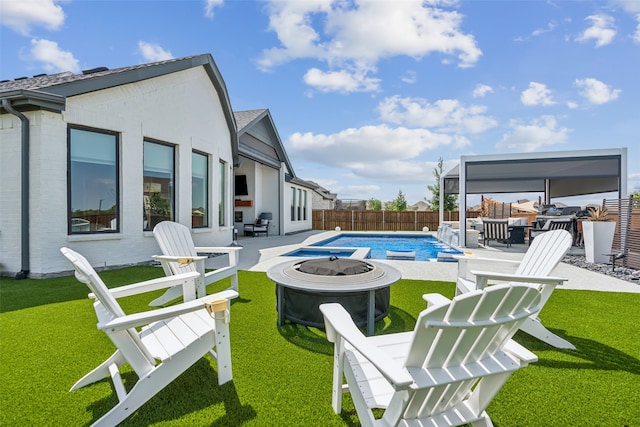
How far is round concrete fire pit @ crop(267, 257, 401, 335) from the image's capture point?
9.77ft

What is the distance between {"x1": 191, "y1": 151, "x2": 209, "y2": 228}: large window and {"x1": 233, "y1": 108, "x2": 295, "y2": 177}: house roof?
2.49 m

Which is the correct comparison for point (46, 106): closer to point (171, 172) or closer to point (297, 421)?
point (171, 172)

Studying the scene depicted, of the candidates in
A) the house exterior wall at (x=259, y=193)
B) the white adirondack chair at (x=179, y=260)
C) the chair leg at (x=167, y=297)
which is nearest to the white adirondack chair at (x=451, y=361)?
the white adirondack chair at (x=179, y=260)

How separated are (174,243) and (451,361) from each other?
13.1ft

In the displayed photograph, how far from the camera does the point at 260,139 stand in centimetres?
1384

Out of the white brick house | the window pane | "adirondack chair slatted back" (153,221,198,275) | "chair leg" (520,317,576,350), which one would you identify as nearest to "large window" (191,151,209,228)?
"adirondack chair slatted back" (153,221,198,275)

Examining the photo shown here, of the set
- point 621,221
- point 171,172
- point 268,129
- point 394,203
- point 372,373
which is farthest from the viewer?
point 394,203

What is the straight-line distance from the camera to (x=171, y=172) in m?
7.88

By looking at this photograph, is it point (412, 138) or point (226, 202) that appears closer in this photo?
point (226, 202)

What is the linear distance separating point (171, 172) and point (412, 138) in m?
13.2

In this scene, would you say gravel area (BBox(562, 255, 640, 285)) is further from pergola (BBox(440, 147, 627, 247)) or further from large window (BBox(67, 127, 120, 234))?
large window (BBox(67, 127, 120, 234))

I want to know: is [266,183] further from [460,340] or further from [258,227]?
[460,340]

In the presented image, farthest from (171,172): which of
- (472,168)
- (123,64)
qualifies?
(472,168)

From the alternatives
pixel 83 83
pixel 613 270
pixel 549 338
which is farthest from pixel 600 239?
pixel 83 83
